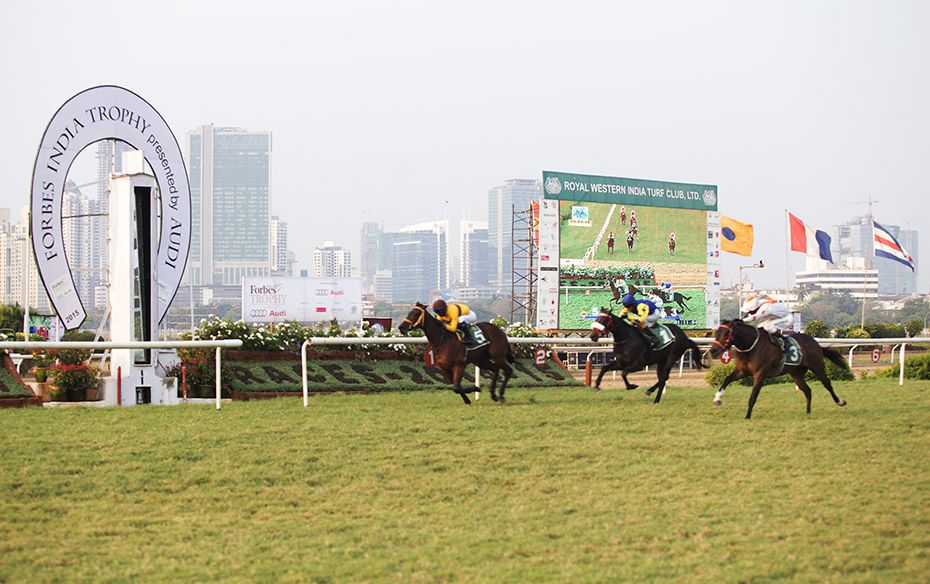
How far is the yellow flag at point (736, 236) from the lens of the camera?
111 ft

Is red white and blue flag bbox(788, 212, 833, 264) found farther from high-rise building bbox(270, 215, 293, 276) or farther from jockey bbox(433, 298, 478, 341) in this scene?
high-rise building bbox(270, 215, 293, 276)

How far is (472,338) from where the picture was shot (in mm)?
11219

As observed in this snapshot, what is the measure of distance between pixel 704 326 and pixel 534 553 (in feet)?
84.1

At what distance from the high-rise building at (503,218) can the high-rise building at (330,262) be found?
53.5 feet

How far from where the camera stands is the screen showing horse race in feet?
89.6

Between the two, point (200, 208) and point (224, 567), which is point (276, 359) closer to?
point (224, 567)

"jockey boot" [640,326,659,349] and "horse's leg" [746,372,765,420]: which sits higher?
"jockey boot" [640,326,659,349]

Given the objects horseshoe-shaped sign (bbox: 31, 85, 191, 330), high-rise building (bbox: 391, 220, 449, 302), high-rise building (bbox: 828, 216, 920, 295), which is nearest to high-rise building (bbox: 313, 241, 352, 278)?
high-rise building (bbox: 391, 220, 449, 302)

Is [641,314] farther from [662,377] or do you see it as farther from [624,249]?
[624,249]

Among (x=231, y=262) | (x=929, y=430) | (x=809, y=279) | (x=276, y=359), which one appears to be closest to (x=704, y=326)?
(x=276, y=359)

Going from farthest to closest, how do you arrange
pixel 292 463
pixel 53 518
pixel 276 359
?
1. pixel 276 359
2. pixel 292 463
3. pixel 53 518

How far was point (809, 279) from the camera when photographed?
101m

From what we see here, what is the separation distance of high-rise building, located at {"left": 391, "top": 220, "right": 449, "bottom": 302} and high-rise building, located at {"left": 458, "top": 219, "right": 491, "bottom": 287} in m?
2.65

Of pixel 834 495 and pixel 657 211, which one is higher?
pixel 657 211
